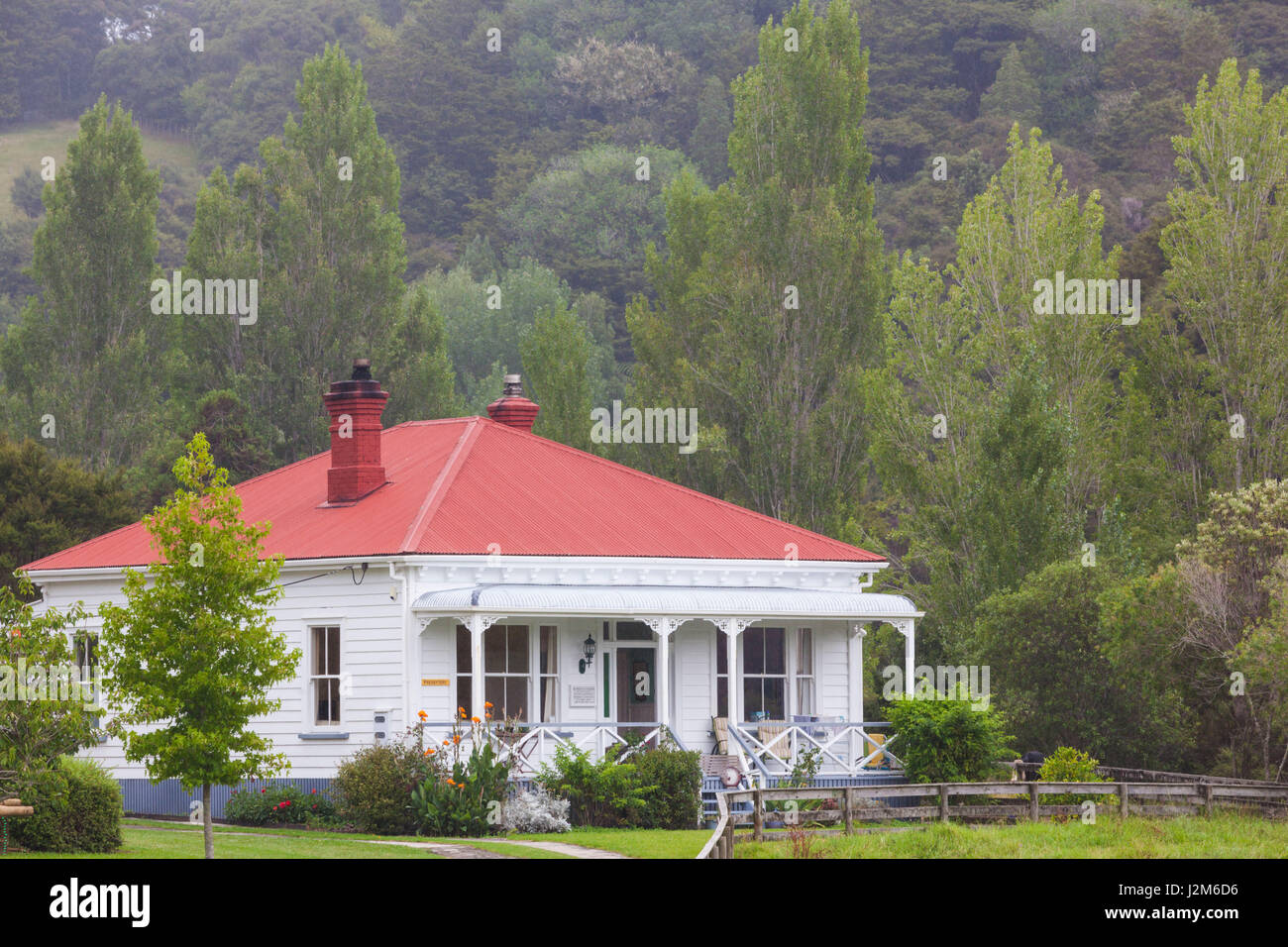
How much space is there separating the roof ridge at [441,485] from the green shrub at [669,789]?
15.1 feet

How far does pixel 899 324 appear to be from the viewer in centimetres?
5006

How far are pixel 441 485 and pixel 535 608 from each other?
3.89 meters

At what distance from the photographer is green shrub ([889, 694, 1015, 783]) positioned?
27.6 m

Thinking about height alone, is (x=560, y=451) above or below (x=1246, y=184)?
below

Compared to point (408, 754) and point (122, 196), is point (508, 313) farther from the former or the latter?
point (408, 754)

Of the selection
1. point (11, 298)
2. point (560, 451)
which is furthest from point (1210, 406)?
point (11, 298)

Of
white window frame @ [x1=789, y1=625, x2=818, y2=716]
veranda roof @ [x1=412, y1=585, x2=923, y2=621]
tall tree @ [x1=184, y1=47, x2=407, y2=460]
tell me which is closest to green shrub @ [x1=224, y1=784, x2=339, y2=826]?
veranda roof @ [x1=412, y1=585, x2=923, y2=621]

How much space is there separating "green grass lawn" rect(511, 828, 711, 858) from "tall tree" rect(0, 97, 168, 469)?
2665 centimetres

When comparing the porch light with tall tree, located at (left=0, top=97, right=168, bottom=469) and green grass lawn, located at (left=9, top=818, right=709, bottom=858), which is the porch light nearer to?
green grass lawn, located at (left=9, top=818, right=709, bottom=858)

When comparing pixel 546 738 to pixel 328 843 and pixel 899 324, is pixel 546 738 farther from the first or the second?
pixel 899 324

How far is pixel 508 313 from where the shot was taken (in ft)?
238

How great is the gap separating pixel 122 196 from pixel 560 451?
825 inches

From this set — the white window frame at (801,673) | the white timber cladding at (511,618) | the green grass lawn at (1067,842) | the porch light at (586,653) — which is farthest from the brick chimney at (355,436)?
the green grass lawn at (1067,842)

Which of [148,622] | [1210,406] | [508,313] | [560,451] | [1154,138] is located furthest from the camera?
[508,313]
